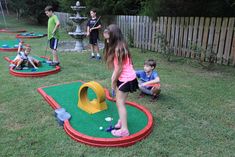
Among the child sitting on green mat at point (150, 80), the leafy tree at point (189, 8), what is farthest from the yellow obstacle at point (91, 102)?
the leafy tree at point (189, 8)

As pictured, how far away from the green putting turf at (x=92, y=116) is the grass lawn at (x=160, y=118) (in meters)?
0.22

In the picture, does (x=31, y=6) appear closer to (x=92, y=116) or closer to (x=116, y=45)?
(x=92, y=116)

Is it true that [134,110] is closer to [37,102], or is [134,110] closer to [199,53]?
[37,102]

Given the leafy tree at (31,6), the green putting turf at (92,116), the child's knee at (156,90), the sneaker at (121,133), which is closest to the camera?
the sneaker at (121,133)

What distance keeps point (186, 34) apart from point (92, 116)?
18.4 feet

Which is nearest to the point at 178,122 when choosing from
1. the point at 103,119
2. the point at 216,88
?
the point at 103,119

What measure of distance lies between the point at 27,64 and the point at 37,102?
2.48 metres

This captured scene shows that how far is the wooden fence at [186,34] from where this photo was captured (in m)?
7.05

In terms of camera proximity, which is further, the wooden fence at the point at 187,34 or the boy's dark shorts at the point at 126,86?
the wooden fence at the point at 187,34

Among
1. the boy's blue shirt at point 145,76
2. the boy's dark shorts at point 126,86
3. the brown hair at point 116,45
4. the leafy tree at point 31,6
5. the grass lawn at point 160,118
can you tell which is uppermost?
the leafy tree at point 31,6

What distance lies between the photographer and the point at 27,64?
6488 millimetres

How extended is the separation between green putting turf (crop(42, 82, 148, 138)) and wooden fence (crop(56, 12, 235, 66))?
14.5ft

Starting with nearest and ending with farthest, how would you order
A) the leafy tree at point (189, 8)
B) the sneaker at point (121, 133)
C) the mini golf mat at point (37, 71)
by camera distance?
the sneaker at point (121, 133) → the mini golf mat at point (37, 71) → the leafy tree at point (189, 8)

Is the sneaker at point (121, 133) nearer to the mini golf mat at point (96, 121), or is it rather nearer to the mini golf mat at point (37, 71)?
the mini golf mat at point (96, 121)
